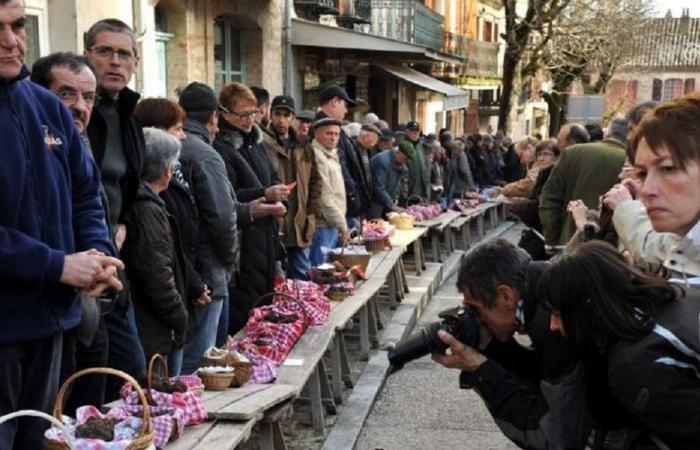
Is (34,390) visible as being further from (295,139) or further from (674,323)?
(295,139)

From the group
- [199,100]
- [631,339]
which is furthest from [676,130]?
[199,100]

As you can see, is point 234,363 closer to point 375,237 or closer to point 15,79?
point 15,79

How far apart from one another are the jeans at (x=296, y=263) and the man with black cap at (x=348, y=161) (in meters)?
1.43

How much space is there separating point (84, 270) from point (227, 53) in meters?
11.5

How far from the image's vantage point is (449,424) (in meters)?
5.76

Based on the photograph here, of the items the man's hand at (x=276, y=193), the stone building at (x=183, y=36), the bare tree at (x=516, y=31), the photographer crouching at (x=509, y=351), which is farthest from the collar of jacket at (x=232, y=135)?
the bare tree at (x=516, y=31)

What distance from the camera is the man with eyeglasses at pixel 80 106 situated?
3.40 metres

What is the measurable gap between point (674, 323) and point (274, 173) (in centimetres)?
445

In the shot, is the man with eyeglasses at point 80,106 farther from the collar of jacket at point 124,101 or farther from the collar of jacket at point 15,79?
the collar of jacket at point 15,79

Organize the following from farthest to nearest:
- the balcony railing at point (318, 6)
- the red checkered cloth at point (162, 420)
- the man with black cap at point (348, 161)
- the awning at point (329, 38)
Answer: the balcony railing at point (318, 6) → the awning at point (329, 38) → the man with black cap at point (348, 161) → the red checkered cloth at point (162, 420)

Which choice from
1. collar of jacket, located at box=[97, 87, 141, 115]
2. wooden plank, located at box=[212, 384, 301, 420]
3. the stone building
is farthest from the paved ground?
the stone building

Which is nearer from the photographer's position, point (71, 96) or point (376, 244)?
point (71, 96)

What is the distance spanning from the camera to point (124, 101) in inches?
160

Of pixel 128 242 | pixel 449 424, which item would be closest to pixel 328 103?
pixel 449 424
